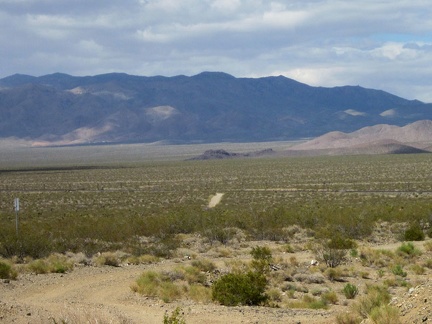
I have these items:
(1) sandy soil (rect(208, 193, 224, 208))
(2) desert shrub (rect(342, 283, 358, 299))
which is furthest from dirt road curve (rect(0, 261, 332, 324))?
(1) sandy soil (rect(208, 193, 224, 208))

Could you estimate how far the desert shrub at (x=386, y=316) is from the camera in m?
11.0

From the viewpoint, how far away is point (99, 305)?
16.0m

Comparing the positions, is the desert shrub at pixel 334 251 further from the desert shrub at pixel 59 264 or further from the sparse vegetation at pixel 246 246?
the desert shrub at pixel 59 264

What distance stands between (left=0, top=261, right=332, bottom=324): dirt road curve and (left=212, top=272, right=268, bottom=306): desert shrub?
0.48 m

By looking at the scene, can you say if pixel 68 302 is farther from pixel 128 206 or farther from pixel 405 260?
pixel 128 206

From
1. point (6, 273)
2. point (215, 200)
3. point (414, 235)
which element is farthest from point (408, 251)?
point (215, 200)

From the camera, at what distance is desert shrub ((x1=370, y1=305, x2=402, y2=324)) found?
11016mm

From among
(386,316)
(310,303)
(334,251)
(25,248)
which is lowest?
(310,303)

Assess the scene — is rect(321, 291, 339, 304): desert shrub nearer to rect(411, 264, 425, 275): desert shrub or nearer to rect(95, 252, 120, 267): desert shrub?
rect(411, 264, 425, 275): desert shrub

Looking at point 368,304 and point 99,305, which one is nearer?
point 368,304

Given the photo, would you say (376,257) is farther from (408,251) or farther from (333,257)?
(333,257)

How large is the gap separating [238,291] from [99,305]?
10.4ft

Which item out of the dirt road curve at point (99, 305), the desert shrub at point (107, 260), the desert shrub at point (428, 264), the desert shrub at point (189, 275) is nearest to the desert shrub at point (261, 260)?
the desert shrub at point (189, 275)

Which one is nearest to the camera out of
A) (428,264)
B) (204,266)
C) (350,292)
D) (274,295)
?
(350,292)
